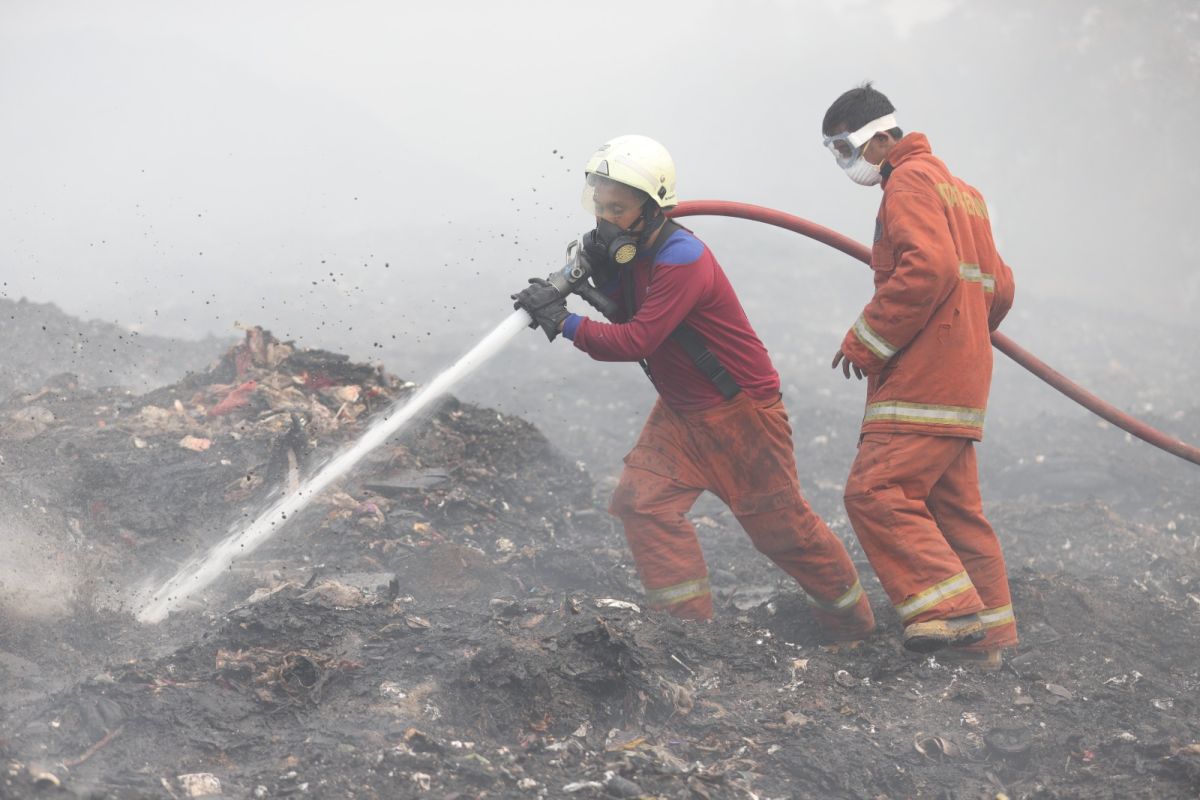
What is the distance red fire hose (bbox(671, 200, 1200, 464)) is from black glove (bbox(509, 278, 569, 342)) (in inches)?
27.3

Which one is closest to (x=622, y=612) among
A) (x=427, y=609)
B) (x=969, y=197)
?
(x=427, y=609)

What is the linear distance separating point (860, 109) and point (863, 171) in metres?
Result: 0.26

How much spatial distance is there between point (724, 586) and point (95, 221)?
24147mm

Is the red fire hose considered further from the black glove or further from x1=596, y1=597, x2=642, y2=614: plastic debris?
x1=596, y1=597, x2=642, y2=614: plastic debris

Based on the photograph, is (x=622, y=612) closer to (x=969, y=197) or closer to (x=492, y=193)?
(x=969, y=197)

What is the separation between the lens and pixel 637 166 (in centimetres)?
415

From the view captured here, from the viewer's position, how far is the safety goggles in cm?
411

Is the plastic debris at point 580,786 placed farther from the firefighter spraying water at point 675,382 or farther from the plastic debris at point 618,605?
the firefighter spraying water at point 675,382

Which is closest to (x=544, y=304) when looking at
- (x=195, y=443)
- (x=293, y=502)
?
(x=293, y=502)

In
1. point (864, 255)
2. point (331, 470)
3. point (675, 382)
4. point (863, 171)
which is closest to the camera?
point (863, 171)

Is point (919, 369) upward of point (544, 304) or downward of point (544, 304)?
downward

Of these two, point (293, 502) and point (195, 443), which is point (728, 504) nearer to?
point (293, 502)

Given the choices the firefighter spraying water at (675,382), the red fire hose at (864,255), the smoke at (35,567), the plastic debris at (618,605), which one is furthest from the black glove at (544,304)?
the smoke at (35,567)

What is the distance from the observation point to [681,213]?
4500 mm
